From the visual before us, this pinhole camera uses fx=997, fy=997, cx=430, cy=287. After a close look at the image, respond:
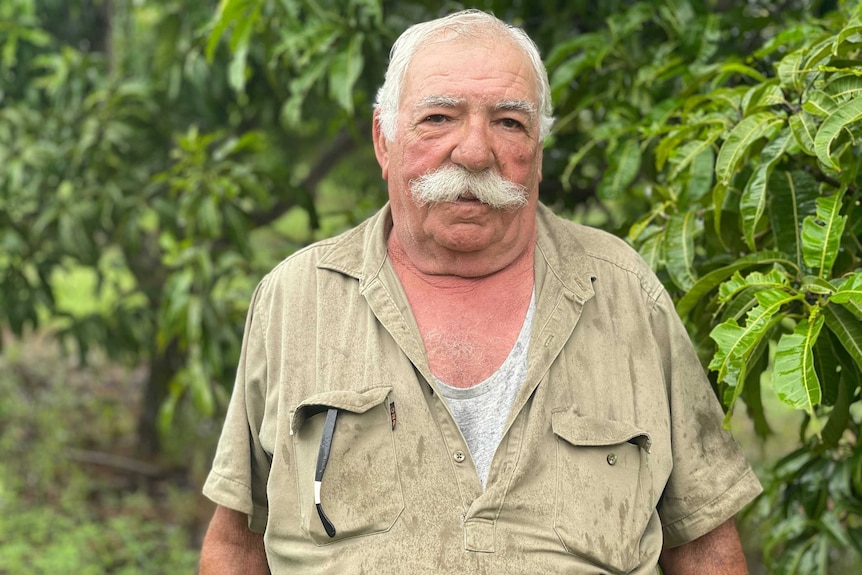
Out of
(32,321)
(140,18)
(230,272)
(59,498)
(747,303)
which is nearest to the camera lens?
(747,303)

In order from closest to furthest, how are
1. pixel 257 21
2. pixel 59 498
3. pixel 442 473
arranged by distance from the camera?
pixel 442 473, pixel 257 21, pixel 59 498

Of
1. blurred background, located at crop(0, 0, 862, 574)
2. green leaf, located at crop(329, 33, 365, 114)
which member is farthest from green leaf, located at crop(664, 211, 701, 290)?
green leaf, located at crop(329, 33, 365, 114)

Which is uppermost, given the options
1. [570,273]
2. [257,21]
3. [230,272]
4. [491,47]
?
[257,21]

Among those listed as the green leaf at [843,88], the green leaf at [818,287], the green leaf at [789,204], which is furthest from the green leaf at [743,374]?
the green leaf at [843,88]

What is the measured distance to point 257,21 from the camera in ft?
9.78

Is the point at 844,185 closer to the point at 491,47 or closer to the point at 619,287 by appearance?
the point at 619,287

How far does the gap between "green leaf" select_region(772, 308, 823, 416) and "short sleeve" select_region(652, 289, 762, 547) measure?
196mm

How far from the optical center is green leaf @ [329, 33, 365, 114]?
9.34 feet

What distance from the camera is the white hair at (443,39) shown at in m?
1.86

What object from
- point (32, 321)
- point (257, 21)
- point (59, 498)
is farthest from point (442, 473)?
point (59, 498)

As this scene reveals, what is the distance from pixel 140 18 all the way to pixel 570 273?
3541 mm

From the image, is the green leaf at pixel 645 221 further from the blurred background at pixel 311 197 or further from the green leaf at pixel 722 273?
the green leaf at pixel 722 273

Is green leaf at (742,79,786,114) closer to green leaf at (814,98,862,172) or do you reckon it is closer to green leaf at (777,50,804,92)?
green leaf at (777,50,804,92)

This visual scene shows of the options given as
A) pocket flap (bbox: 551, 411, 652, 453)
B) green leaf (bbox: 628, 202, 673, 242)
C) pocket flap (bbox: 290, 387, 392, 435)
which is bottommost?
pocket flap (bbox: 551, 411, 652, 453)
